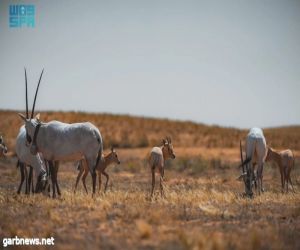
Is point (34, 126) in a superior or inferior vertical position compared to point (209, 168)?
superior

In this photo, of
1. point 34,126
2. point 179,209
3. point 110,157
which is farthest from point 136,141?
point 179,209

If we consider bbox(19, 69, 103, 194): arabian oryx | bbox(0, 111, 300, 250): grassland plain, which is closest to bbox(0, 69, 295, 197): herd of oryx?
bbox(19, 69, 103, 194): arabian oryx

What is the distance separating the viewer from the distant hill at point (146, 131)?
4878cm

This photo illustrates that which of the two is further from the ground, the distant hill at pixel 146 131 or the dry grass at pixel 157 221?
the distant hill at pixel 146 131

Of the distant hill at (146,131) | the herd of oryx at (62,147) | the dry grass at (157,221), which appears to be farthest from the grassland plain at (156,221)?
the distant hill at (146,131)

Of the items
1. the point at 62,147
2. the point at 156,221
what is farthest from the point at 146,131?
the point at 156,221

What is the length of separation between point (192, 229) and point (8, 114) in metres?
56.7

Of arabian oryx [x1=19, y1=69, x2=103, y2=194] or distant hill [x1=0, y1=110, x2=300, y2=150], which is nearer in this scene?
arabian oryx [x1=19, y1=69, x2=103, y2=194]

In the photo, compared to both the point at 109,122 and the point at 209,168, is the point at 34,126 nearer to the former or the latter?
the point at 209,168

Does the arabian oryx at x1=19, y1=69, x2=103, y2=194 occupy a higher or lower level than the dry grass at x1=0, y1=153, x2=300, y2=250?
higher

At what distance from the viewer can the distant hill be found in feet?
160

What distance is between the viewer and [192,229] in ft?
30.5

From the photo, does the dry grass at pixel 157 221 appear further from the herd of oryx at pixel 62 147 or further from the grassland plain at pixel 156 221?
the herd of oryx at pixel 62 147

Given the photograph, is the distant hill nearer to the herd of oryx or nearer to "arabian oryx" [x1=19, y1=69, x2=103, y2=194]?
the herd of oryx
